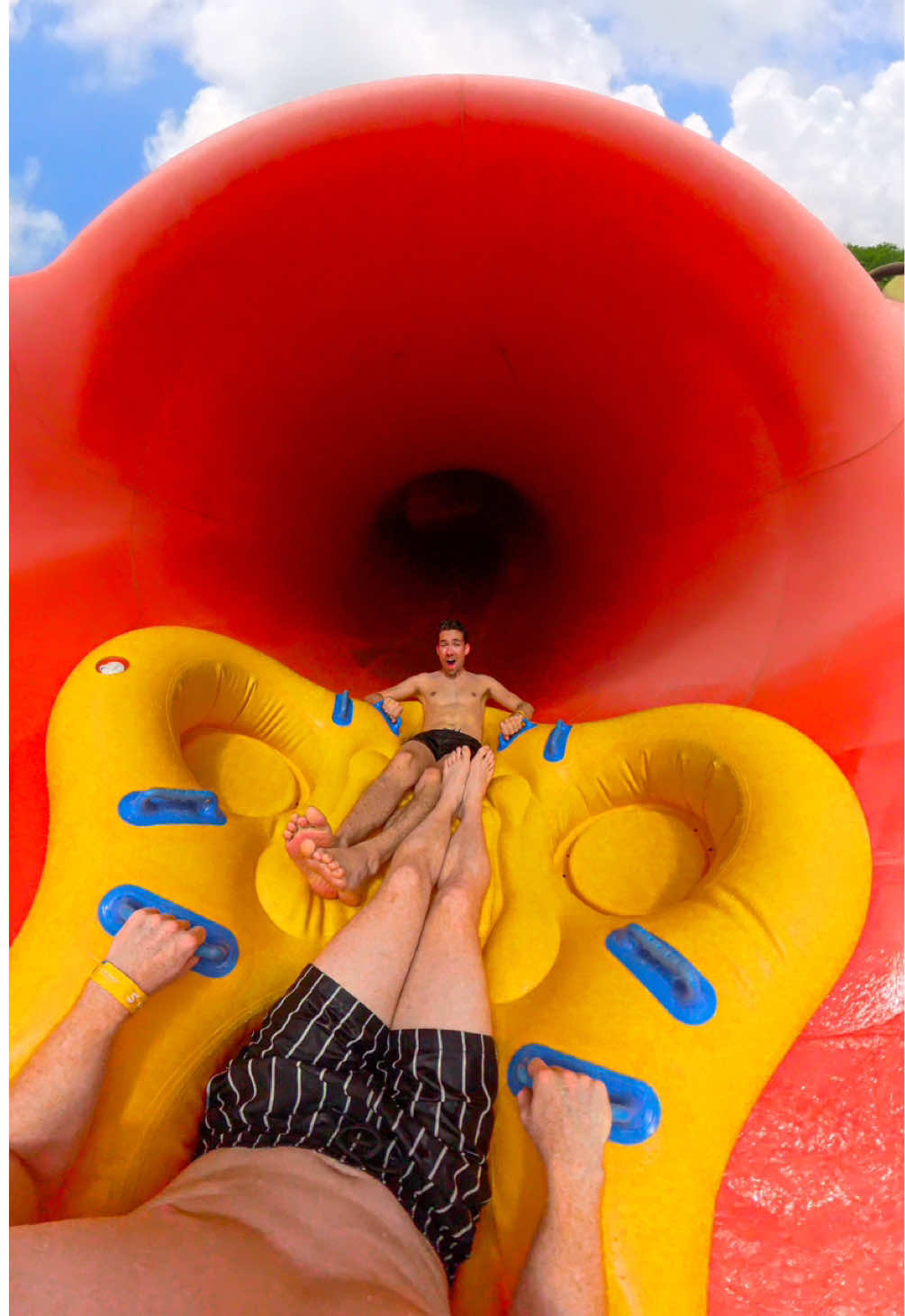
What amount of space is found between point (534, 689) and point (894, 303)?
143 cm

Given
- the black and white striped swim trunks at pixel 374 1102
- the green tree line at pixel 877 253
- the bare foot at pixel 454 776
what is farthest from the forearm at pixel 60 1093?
the green tree line at pixel 877 253

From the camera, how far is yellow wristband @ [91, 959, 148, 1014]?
105 centimetres

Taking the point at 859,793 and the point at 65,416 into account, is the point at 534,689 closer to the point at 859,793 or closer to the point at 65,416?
the point at 859,793

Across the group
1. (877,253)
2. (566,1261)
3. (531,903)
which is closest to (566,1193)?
(566,1261)

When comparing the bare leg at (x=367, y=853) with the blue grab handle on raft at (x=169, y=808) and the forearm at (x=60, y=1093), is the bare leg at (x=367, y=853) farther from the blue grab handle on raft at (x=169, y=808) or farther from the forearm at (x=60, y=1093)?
the forearm at (x=60, y=1093)

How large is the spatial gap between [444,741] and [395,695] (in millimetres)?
298

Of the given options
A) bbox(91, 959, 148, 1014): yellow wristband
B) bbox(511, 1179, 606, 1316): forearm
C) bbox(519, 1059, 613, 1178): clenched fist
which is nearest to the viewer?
bbox(511, 1179, 606, 1316): forearm

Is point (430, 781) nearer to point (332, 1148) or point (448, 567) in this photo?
point (332, 1148)

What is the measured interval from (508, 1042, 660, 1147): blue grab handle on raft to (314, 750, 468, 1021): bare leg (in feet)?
0.73

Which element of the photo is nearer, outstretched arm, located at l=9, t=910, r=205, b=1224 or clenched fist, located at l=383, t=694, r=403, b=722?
outstretched arm, located at l=9, t=910, r=205, b=1224

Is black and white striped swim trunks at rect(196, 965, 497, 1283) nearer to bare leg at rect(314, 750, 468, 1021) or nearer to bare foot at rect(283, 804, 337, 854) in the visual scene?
bare leg at rect(314, 750, 468, 1021)

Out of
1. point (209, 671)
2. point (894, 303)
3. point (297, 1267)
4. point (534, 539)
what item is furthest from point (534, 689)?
point (297, 1267)

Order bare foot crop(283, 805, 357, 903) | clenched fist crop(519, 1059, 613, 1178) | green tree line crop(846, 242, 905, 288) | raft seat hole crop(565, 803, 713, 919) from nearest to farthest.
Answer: clenched fist crop(519, 1059, 613, 1178), bare foot crop(283, 805, 357, 903), raft seat hole crop(565, 803, 713, 919), green tree line crop(846, 242, 905, 288)

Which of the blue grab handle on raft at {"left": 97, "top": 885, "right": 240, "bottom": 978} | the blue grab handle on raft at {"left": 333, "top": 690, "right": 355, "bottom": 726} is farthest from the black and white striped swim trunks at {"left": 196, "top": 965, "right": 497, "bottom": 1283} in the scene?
the blue grab handle on raft at {"left": 333, "top": 690, "right": 355, "bottom": 726}
